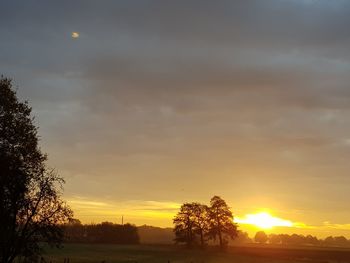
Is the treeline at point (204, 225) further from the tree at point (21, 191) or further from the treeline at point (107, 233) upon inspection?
the tree at point (21, 191)

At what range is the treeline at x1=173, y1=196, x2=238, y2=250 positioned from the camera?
133375mm

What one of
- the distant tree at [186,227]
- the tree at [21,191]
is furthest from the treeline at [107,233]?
the tree at [21,191]

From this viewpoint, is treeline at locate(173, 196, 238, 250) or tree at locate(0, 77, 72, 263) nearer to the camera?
tree at locate(0, 77, 72, 263)

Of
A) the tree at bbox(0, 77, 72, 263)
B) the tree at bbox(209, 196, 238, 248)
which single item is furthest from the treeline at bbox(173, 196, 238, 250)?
the tree at bbox(0, 77, 72, 263)

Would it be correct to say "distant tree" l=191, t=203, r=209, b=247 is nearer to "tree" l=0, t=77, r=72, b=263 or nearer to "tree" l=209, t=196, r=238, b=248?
"tree" l=209, t=196, r=238, b=248

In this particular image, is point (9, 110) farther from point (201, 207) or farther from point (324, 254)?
point (201, 207)

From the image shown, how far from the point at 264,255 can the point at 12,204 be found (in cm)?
8864

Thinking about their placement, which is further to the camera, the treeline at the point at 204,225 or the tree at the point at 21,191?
the treeline at the point at 204,225

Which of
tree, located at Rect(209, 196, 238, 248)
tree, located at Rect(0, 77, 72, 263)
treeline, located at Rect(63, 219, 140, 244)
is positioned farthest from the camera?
treeline, located at Rect(63, 219, 140, 244)

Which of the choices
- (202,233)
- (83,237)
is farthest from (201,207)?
(83,237)

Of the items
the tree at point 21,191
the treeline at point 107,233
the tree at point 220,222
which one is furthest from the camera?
the treeline at point 107,233

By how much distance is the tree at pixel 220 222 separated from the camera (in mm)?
132625

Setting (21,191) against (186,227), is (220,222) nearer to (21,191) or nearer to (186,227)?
(186,227)

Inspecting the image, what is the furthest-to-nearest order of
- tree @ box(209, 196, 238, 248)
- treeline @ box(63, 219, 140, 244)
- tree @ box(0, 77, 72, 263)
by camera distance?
treeline @ box(63, 219, 140, 244)
tree @ box(209, 196, 238, 248)
tree @ box(0, 77, 72, 263)
